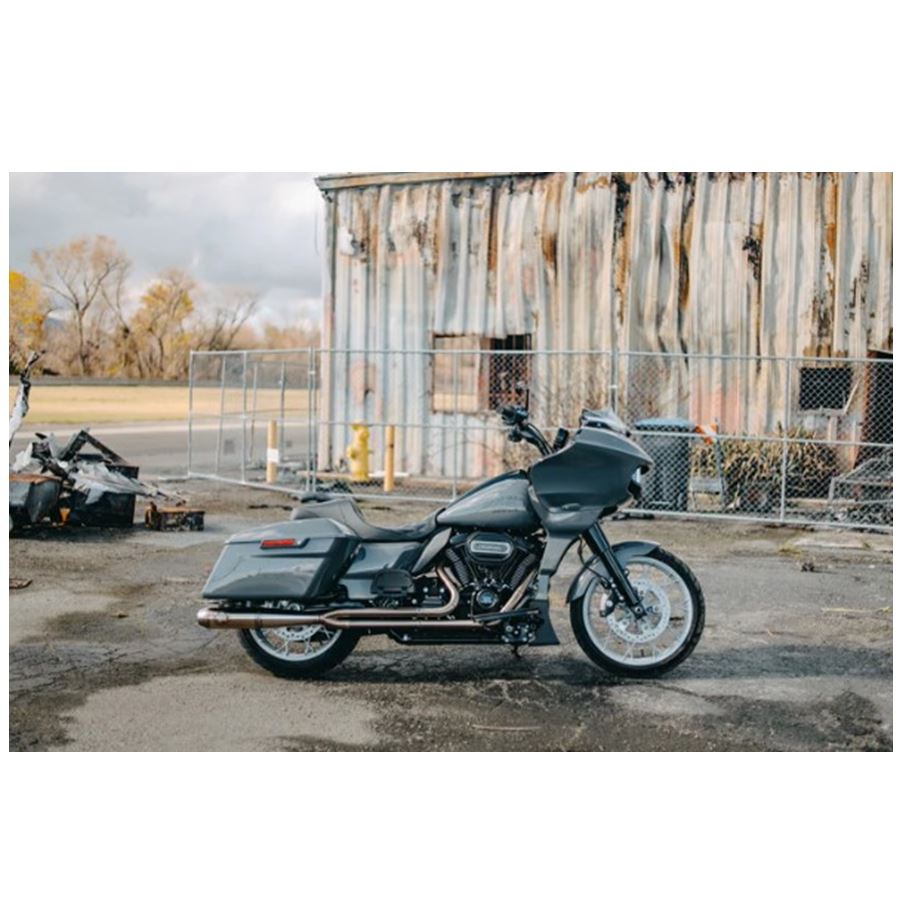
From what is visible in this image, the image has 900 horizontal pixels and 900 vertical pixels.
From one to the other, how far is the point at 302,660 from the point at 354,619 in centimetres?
39

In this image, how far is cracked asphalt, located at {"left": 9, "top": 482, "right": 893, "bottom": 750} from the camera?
5.17m

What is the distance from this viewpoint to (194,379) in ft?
55.5

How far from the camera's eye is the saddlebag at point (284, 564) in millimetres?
5918

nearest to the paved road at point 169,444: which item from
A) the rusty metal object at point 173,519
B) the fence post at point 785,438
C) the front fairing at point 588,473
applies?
the rusty metal object at point 173,519

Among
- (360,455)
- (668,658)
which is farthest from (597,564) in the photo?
(360,455)

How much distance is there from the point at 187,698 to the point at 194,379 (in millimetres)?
11731

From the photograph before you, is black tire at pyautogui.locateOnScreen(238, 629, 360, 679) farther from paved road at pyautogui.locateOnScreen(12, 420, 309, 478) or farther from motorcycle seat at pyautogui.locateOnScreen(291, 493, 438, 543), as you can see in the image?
paved road at pyautogui.locateOnScreen(12, 420, 309, 478)

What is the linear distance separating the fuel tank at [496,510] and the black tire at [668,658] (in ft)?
1.72

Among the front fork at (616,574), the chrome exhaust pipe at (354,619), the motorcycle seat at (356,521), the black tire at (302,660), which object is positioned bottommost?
the black tire at (302,660)

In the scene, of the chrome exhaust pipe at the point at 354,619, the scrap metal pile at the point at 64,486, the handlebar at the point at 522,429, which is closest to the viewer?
the chrome exhaust pipe at the point at 354,619

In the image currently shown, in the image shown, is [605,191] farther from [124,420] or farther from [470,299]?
[124,420]

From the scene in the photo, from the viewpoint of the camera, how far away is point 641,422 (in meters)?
13.4

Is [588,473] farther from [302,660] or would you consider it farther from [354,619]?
[302,660]

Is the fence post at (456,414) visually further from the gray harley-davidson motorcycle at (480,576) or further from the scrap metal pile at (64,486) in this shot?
the gray harley-davidson motorcycle at (480,576)
